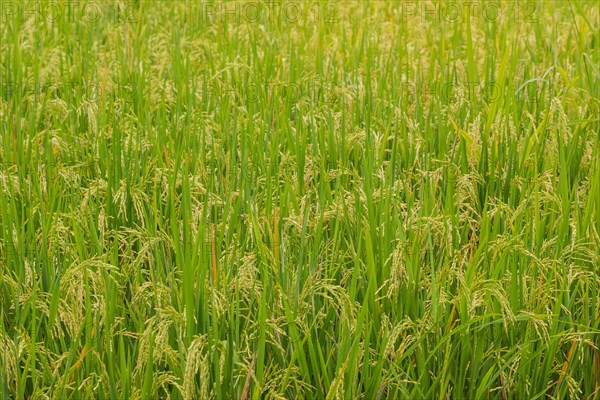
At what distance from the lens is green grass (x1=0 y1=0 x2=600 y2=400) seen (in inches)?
75.0

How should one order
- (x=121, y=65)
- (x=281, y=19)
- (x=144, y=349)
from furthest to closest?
1. (x=281, y=19)
2. (x=121, y=65)
3. (x=144, y=349)

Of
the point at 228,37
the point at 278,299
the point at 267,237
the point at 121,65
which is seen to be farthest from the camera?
the point at 228,37

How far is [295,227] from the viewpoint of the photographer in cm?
235

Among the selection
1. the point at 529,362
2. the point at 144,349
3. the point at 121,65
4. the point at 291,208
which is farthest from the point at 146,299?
the point at 121,65

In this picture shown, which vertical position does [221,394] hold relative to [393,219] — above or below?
below

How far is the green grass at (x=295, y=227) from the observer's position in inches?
75.0

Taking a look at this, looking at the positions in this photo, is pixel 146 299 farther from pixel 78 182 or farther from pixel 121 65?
pixel 121 65

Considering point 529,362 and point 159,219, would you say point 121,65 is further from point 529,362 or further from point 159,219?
point 529,362

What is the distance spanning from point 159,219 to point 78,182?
12.1 inches

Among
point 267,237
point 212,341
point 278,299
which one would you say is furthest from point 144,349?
point 267,237

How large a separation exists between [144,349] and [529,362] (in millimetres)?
794

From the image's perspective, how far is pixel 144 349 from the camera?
183 cm

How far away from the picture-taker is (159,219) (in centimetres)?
244

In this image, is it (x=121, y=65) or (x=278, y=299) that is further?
(x=121, y=65)
